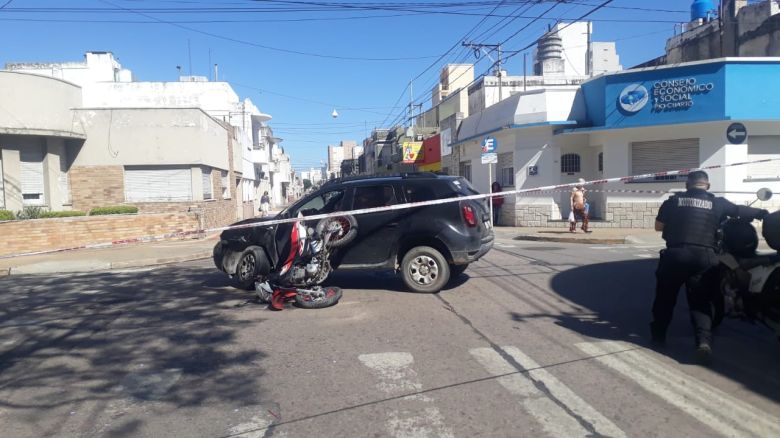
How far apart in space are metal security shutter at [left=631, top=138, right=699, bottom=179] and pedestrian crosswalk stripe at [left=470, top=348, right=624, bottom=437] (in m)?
14.9

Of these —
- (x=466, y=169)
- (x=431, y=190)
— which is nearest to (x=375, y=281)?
(x=431, y=190)

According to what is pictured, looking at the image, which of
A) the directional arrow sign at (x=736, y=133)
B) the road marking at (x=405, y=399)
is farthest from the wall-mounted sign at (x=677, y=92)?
the road marking at (x=405, y=399)

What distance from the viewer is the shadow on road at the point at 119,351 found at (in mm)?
4777

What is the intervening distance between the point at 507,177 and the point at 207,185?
11758 millimetres

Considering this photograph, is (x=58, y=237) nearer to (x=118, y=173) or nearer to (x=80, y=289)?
(x=118, y=173)

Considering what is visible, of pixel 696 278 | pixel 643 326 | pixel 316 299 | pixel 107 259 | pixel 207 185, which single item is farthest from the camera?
pixel 207 185

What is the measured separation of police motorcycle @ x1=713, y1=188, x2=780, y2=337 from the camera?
5398 millimetres

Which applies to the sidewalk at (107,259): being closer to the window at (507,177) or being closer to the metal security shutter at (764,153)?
the window at (507,177)

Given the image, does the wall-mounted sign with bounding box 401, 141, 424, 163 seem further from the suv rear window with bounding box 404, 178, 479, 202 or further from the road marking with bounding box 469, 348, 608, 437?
the road marking with bounding box 469, 348, 608, 437

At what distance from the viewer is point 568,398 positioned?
4609 mm

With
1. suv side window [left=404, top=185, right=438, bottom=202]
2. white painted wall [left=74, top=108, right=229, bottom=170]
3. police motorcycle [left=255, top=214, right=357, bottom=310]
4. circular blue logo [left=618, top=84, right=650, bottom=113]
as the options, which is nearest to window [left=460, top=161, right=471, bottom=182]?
circular blue logo [left=618, top=84, right=650, bottom=113]

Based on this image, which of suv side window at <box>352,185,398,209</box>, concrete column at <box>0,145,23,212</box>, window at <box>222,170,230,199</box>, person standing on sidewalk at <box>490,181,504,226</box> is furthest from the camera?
window at <box>222,170,230,199</box>

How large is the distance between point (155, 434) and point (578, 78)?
3104 cm

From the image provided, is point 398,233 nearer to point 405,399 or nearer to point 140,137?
point 405,399
